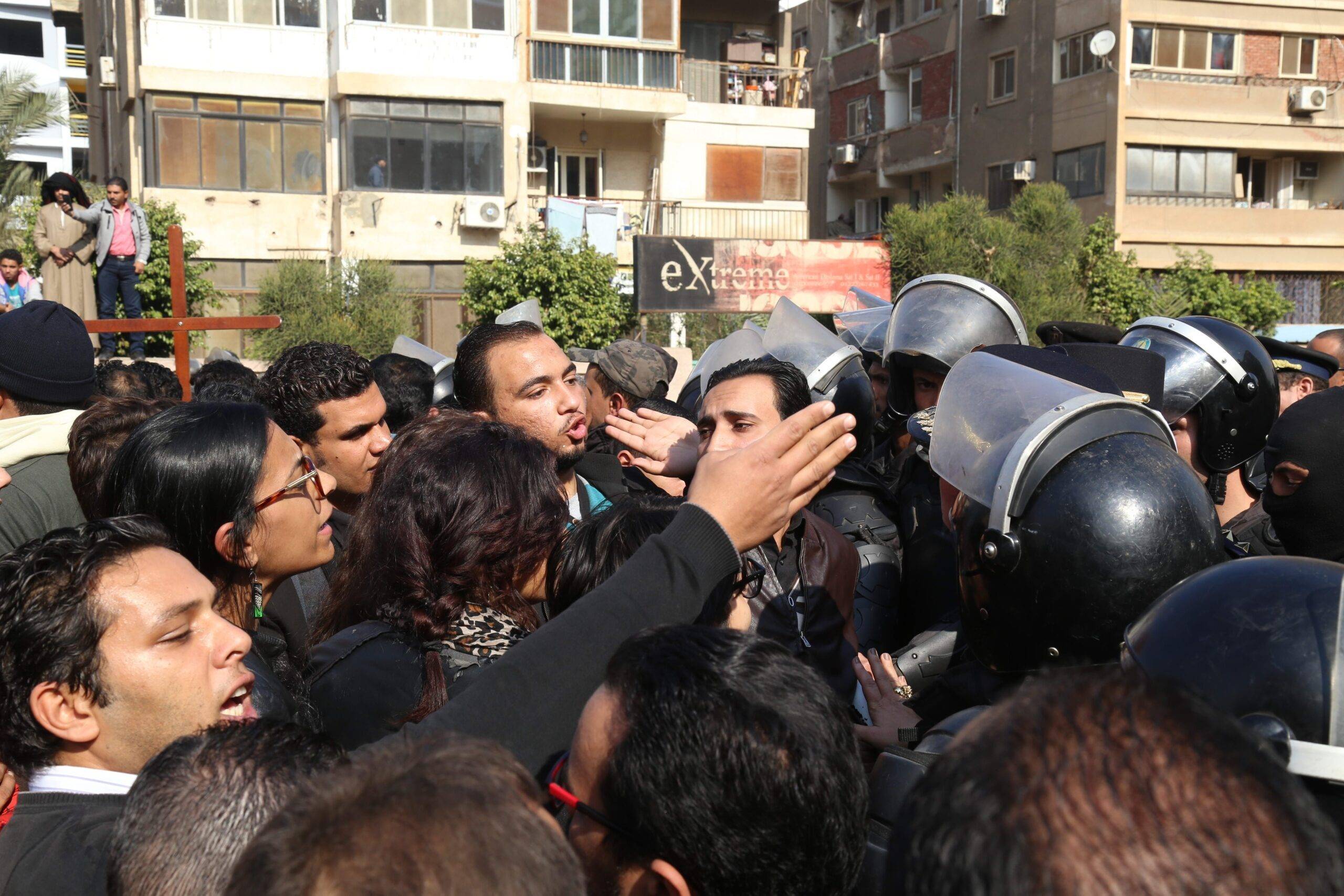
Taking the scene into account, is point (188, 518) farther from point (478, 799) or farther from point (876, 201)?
point (876, 201)

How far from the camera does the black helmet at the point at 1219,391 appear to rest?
4191 mm

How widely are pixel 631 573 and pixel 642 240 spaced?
23.8m

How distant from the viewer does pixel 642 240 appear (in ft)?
83.0

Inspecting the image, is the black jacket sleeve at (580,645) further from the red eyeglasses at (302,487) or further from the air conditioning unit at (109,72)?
the air conditioning unit at (109,72)

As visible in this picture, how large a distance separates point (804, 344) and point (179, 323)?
3671 millimetres

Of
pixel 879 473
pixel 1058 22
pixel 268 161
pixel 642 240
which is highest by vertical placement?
pixel 1058 22

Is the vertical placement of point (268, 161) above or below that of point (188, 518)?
above

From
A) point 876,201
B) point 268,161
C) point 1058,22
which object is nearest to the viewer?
point 268,161

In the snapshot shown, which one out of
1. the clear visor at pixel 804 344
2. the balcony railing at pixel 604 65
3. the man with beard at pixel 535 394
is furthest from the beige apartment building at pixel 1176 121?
the man with beard at pixel 535 394

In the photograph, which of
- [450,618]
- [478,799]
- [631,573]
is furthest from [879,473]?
[478,799]

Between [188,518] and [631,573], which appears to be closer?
[631,573]

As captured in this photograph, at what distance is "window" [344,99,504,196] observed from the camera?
87.1 ft

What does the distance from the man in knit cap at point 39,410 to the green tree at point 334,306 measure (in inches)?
728

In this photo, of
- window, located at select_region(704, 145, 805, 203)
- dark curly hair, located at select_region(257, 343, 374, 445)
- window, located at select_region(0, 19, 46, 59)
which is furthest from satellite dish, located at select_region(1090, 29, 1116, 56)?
window, located at select_region(0, 19, 46, 59)
